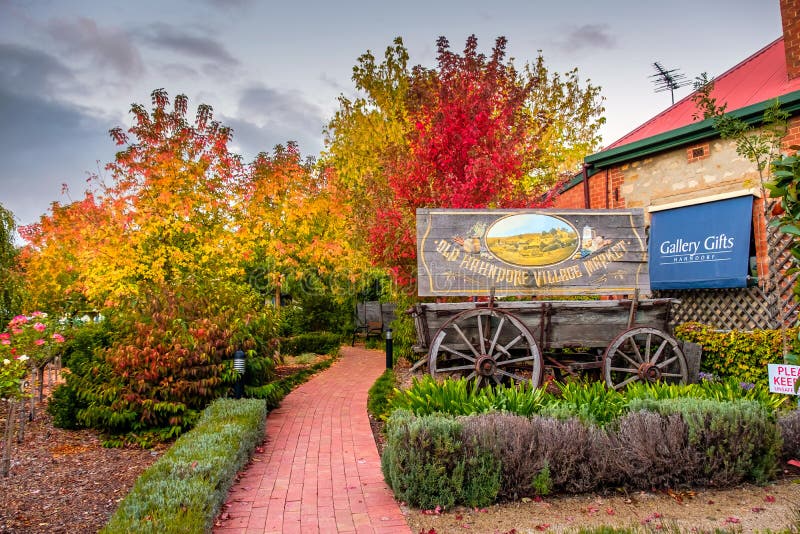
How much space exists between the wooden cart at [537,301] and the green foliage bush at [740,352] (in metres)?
0.95

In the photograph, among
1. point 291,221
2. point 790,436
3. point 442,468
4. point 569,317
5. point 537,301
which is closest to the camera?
point 442,468

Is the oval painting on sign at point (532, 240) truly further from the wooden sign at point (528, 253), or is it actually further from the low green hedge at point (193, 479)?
the low green hedge at point (193, 479)

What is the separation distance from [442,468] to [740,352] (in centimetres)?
570

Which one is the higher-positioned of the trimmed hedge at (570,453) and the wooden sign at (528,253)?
the wooden sign at (528,253)

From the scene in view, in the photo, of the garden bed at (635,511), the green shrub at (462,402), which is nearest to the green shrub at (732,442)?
the garden bed at (635,511)

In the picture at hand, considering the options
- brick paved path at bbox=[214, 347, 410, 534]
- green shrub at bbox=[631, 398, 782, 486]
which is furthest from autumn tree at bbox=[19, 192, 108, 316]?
green shrub at bbox=[631, 398, 782, 486]

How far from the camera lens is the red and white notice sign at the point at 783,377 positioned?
3.78 meters

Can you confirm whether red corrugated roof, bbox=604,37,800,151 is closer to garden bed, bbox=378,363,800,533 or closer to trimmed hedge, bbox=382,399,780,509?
trimmed hedge, bbox=382,399,780,509

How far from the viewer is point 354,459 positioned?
17.5 feet

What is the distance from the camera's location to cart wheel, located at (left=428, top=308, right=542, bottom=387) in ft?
21.1

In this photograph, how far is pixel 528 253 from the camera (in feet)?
22.8

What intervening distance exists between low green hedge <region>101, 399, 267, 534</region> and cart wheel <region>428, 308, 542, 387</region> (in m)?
2.40

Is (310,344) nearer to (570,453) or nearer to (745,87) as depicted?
(745,87)

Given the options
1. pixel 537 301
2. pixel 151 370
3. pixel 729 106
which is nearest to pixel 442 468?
pixel 537 301
